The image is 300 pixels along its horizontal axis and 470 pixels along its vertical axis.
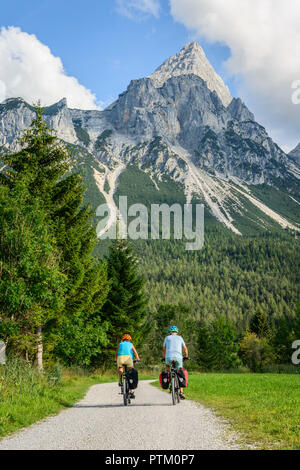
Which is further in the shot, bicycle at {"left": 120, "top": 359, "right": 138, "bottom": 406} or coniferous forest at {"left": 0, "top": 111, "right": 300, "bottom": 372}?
coniferous forest at {"left": 0, "top": 111, "right": 300, "bottom": 372}

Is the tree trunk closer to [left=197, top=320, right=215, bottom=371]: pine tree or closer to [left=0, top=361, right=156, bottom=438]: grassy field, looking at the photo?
[left=0, top=361, right=156, bottom=438]: grassy field

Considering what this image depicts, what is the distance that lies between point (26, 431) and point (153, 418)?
9.80 feet

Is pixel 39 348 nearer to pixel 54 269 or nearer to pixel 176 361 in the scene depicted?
pixel 54 269

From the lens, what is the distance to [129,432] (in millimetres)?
6781

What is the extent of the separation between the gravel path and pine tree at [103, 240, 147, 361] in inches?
929

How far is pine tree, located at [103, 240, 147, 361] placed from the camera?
1308 inches

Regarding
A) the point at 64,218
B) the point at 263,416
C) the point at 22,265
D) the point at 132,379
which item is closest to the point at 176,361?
the point at 132,379

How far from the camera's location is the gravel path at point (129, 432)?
19.3ft

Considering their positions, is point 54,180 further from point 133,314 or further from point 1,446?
point 133,314

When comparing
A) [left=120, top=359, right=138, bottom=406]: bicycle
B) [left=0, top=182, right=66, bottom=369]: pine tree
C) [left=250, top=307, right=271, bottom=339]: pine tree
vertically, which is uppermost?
[left=0, top=182, right=66, bottom=369]: pine tree

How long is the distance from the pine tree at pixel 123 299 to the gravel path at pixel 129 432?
77.4 feet

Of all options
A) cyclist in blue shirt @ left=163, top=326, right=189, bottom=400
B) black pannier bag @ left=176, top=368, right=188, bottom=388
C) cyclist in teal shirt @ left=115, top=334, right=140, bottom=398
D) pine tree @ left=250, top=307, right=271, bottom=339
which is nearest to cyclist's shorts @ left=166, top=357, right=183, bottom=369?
cyclist in blue shirt @ left=163, top=326, right=189, bottom=400
